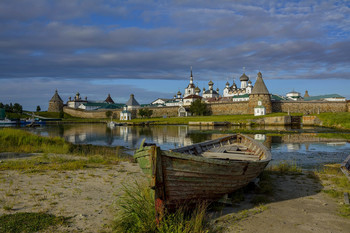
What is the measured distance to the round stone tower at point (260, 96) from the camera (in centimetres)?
8394

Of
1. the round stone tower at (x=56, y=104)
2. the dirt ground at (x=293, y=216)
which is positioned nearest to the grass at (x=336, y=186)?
the dirt ground at (x=293, y=216)

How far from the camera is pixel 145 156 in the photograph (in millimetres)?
6293

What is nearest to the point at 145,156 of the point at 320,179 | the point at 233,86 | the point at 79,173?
the point at 79,173

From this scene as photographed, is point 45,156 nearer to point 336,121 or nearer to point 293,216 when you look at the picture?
point 293,216

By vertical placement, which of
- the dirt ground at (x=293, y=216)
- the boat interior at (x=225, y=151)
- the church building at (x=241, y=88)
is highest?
the church building at (x=241, y=88)

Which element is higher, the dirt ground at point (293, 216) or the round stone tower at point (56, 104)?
the round stone tower at point (56, 104)

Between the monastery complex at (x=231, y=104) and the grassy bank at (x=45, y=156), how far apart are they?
59.6 m

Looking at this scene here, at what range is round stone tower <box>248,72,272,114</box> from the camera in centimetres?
8394

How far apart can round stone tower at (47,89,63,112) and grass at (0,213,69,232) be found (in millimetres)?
137680

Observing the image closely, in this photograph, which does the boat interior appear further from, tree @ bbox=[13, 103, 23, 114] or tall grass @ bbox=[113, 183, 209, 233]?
tree @ bbox=[13, 103, 23, 114]

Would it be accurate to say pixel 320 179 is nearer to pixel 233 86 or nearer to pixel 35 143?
pixel 35 143

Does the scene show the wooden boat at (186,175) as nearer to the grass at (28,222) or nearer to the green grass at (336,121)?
the grass at (28,222)

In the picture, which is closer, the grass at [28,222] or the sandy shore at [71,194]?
the grass at [28,222]

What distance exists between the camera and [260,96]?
84062mm
